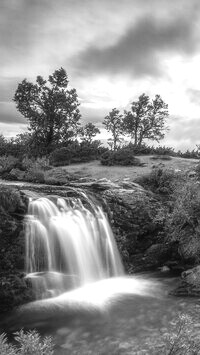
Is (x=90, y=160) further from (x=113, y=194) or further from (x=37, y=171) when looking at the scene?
(x=113, y=194)

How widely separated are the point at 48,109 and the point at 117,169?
490 inches

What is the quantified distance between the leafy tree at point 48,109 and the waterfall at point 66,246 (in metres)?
20.5

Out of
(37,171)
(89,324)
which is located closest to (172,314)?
(89,324)

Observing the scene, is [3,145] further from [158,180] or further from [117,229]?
[117,229]

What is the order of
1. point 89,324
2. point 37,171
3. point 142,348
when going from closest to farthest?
1. point 142,348
2. point 89,324
3. point 37,171

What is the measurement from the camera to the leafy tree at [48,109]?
33.1 m

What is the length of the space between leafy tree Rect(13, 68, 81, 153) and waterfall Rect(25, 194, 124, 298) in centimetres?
2046

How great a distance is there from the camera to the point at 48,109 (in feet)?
109

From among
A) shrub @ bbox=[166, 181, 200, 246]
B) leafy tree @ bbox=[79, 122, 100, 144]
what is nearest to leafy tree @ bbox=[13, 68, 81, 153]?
leafy tree @ bbox=[79, 122, 100, 144]

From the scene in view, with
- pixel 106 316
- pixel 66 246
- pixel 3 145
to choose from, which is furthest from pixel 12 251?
pixel 3 145

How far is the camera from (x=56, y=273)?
1061cm

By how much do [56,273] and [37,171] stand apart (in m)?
10.4

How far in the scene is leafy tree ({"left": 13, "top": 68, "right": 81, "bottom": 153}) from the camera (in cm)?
3306

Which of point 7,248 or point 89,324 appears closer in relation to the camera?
point 89,324
